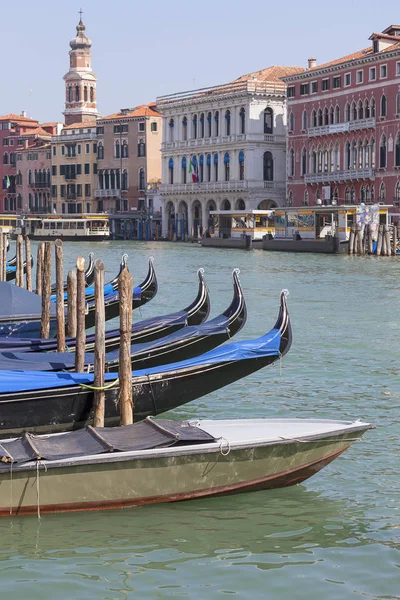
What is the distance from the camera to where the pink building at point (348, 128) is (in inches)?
1508

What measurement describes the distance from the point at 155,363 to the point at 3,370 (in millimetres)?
1396

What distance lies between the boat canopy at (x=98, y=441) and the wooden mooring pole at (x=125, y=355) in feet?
1.83

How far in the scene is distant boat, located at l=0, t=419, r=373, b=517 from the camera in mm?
5605

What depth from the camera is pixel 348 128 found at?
4059 centimetres

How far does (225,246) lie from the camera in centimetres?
4231

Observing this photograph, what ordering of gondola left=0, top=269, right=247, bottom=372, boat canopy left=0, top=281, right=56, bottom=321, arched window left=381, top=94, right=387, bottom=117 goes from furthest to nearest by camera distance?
arched window left=381, top=94, right=387, bottom=117 < boat canopy left=0, top=281, right=56, bottom=321 < gondola left=0, top=269, right=247, bottom=372

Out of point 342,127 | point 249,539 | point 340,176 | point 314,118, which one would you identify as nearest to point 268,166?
point 314,118

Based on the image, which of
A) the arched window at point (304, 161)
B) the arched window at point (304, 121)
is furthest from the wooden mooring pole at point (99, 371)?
the arched window at point (304, 161)

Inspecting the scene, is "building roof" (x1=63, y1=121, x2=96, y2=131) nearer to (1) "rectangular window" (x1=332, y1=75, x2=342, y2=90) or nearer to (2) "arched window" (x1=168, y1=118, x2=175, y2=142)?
(2) "arched window" (x1=168, y1=118, x2=175, y2=142)

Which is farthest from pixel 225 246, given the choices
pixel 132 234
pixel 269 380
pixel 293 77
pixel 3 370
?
pixel 3 370

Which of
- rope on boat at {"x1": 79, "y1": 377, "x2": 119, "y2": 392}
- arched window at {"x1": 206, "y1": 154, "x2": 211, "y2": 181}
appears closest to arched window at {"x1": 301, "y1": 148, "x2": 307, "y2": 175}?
arched window at {"x1": 206, "y1": 154, "x2": 211, "y2": 181}

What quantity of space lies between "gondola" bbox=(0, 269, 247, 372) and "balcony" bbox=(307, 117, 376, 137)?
32008 millimetres

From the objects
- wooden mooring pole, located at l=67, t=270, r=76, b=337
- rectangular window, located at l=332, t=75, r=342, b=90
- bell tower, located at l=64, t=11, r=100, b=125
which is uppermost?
bell tower, located at l=64, t=11, r=100, b=125

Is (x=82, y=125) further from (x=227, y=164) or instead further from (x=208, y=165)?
(x=227, y=164)
